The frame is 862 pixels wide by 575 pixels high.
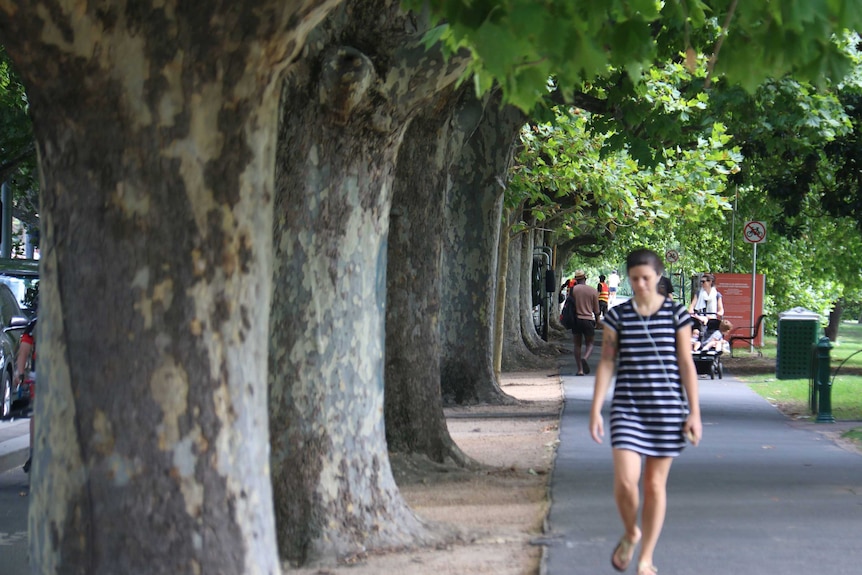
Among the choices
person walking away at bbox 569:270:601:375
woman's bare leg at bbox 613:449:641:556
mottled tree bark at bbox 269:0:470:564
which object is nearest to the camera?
woman's bare leg at bbox 613:449:641:556

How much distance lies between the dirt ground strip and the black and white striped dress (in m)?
1.03

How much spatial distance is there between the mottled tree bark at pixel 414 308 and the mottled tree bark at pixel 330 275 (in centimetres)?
342

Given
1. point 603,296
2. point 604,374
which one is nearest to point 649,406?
point 604,374

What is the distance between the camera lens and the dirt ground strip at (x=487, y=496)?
7414 millimetres

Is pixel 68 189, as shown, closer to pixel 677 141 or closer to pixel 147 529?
pixel 147 529

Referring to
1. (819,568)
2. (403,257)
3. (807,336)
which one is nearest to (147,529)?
(819,568)

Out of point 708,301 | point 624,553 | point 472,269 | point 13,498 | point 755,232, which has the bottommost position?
point 13,498

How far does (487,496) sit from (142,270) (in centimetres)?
607

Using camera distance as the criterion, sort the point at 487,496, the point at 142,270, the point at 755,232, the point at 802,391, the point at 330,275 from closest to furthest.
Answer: the point at 142,270
the point at 330,275
the point at 487,496
the point at 802,391
the point at 755,232

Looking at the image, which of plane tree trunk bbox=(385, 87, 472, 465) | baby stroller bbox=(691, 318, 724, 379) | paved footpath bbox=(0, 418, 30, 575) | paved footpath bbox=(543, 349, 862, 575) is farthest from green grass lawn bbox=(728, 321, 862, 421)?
paved footpath bbox=(0, 418, 30, 575)

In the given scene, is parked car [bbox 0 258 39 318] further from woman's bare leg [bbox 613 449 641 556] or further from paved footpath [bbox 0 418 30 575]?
woman's bare leg [bbox 613 449 641 556]

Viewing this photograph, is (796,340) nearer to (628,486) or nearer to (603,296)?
(628,486)

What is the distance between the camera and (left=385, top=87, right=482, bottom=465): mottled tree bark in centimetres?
1132

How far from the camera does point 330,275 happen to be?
768cm
